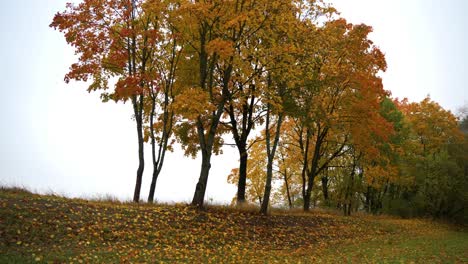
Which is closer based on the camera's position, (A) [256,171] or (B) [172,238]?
(B) [172,238]

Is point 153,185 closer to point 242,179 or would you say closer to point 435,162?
point 242,179

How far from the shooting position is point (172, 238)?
14.0 metres

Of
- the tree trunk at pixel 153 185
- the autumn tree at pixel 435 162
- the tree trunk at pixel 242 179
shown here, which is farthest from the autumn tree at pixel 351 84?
the autumn tree at pixel 435 162

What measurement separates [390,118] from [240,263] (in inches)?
1047

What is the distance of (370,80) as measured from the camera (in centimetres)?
2544

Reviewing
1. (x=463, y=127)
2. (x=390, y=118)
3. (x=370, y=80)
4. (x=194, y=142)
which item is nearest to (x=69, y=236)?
(x=194, y=142)

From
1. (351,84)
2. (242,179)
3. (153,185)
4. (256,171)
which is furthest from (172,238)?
(256,171)

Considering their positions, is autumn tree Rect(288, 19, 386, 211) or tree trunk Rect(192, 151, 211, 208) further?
autumn tree Rect(288, 19, 386, 211)

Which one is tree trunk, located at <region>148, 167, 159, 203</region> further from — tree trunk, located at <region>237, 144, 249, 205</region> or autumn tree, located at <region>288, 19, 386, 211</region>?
autumn tree, located at <region>288, 19, 386, 211</region>

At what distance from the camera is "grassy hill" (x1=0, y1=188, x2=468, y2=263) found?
37.1 ft

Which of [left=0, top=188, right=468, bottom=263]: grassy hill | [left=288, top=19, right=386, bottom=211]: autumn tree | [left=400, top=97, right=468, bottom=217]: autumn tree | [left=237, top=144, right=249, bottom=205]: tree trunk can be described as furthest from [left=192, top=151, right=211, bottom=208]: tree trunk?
[left=400, top=97, right=468, bottom=217]: autumn tree

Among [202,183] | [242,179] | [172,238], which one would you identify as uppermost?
[242,179]

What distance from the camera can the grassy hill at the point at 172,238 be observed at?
11.3m

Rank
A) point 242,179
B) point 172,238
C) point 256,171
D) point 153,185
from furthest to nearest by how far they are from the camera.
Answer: point 256,171
point 242,179
point 153,185
point 172,238
